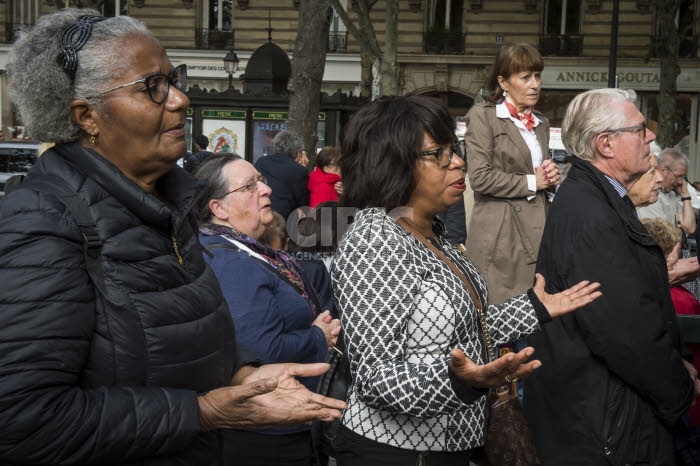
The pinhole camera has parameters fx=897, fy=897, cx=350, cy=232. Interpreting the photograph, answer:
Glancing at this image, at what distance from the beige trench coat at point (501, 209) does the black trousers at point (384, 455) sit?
2588 mm

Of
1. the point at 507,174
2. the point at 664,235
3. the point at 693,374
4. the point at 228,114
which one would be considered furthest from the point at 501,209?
the point at 228,114

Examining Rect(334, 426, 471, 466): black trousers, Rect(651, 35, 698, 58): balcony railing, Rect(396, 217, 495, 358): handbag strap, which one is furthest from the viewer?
Rect(651, 35, 698, 58): balcony railing

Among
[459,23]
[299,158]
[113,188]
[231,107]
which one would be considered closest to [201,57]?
[459,23]

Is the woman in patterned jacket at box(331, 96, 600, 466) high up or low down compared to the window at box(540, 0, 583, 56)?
down

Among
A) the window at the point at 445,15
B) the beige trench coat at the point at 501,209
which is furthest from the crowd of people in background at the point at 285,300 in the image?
the window at the point at 445,15

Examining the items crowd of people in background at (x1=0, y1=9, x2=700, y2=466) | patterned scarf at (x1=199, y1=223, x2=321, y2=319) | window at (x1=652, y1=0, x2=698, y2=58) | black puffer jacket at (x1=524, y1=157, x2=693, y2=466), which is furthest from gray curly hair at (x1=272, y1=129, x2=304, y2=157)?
window at (x1=652, y1=0, x2=698, y2=58)

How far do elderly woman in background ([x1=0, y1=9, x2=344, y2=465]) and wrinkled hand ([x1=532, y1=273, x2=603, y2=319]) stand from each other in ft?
3.72

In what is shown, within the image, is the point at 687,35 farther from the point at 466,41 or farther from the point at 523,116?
the point at 523,116

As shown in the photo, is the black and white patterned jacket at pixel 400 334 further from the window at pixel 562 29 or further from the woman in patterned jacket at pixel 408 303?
the window at pixel 562 29

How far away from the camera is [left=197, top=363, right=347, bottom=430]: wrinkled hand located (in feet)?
7.01

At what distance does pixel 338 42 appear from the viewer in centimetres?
3338

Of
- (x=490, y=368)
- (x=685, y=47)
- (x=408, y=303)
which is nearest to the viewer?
(x=490, y=368)

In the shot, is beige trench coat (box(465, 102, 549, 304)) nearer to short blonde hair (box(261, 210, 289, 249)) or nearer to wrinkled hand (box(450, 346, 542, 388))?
short blonde hair (box(261, 210, 289, 249))

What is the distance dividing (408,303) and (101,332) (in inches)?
45.0
